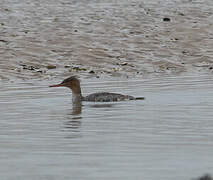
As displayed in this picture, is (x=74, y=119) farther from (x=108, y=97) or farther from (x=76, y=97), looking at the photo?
(x=76, y=97)

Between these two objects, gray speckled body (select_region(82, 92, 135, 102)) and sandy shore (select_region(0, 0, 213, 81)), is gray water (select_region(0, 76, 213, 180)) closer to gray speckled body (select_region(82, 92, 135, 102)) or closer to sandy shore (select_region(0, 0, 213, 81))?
gray speckled body (select_region(82, 92, 135, 102))

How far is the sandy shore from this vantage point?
24625 mm

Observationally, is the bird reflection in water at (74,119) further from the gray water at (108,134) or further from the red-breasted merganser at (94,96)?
the red-breasted merganser at (94,96)

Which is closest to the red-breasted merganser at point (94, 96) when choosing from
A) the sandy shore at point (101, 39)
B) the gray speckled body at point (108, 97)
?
the gray speckled body at point (108, 97)

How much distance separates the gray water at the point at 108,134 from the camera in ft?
36.7

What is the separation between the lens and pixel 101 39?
27984 mm

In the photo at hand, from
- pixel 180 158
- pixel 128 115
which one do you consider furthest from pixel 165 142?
pixel 128 115

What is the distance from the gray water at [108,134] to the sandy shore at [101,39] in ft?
9.41

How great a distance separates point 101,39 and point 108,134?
14.1 meters

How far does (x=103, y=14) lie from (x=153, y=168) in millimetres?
21812

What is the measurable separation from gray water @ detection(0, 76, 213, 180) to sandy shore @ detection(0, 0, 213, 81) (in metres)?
2.87

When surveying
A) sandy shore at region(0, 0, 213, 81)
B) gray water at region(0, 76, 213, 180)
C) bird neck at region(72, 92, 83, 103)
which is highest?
sandy shore at region(0, 0, 213, 81)

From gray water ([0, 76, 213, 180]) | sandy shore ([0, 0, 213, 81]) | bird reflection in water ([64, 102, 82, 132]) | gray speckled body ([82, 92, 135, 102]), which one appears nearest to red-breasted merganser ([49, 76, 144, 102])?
gray speckled body ([82, 92, 135, 102])

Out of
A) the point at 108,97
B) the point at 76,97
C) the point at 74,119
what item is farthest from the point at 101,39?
the point at 74,119
